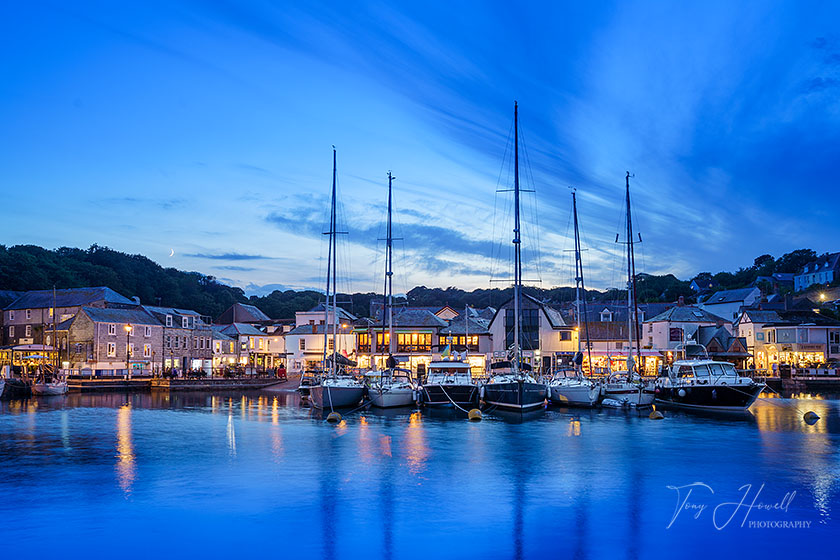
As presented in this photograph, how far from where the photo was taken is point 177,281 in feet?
508

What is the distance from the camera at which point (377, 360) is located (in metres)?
85.8

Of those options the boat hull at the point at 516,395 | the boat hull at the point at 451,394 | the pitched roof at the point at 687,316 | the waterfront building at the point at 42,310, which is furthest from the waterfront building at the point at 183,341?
the pitched roof at the point at 687,316

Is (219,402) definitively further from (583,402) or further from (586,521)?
(586,521)

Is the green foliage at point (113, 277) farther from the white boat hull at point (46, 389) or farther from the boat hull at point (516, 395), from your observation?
the boat hull at point (516, 395)

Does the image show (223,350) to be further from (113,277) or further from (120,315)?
(113,277)

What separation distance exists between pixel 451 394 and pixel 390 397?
477 centimetres

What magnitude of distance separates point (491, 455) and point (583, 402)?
23.7 metres

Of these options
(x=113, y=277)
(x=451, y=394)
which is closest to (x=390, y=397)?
(x=451, y=394)

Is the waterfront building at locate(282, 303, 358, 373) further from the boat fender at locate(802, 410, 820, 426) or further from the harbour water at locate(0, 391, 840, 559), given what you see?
the boat fender at locate(802, 410, 820, 426)

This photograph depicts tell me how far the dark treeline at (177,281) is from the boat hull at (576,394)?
5022cm

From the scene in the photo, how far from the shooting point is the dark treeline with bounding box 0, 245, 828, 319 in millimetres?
Result: 114312

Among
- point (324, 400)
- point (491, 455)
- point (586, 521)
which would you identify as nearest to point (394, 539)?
point (586, 521)

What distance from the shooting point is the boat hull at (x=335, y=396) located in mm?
50312

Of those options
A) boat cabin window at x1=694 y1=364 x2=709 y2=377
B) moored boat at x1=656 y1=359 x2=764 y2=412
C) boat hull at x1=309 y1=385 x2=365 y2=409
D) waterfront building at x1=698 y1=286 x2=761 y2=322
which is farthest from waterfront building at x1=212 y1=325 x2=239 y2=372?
waterfront building at x1=698 y1=286 x2=761 y2=322
